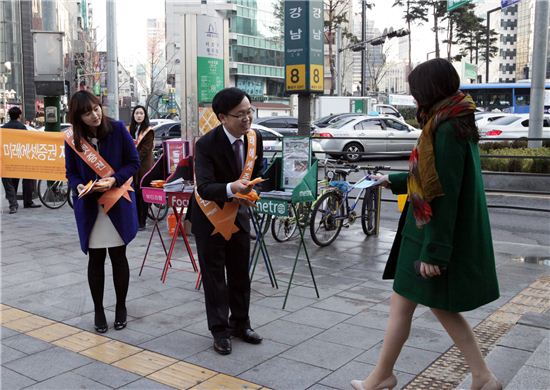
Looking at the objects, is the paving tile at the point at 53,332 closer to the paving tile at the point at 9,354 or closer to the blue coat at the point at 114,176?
the paving tile at the point at 9,354

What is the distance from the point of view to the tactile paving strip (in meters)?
3.48

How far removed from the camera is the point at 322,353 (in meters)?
3.93

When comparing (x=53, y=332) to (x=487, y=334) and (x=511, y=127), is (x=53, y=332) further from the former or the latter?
(x=511, y=127)

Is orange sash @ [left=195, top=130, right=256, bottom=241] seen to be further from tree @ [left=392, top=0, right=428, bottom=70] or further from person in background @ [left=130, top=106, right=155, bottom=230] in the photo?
tree @ [left=392, top=0, right=428, bottom=70]

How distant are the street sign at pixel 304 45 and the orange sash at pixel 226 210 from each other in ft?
19.9

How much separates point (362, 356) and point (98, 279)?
1974mm

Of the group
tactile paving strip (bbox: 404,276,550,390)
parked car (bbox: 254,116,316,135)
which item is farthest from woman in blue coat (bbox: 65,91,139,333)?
parked car (bbox: 254,116,316,135)

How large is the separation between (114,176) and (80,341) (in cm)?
118

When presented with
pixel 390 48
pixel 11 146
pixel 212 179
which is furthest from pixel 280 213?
pixel 390 48

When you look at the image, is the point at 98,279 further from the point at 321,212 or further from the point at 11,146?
the point at 11,146

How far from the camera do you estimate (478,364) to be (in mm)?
2939

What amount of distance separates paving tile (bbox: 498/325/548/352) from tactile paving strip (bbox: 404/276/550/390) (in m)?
0.08

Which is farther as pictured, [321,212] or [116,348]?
[321,212]

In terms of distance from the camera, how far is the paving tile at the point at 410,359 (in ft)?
12.0
